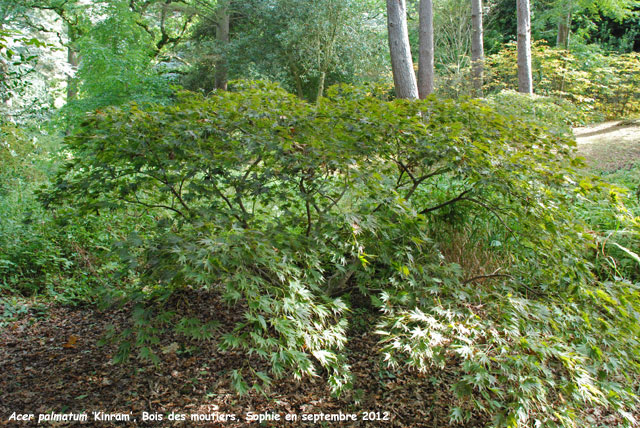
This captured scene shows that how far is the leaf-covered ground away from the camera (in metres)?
2.33

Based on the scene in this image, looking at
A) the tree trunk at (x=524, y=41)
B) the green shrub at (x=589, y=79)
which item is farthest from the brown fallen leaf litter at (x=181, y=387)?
the green shrub at (x=589, y=79)

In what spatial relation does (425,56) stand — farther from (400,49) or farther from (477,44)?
(477,44)

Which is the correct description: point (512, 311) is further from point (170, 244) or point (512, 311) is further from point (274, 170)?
point (170, 244)

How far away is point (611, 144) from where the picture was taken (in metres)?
8.71

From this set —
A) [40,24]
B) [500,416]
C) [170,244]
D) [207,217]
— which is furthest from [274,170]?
[40,24]

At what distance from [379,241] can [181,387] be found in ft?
4.54

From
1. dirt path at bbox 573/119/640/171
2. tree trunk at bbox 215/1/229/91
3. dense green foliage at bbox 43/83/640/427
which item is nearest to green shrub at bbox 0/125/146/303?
dense green foliage at bbox 43/83/640/427

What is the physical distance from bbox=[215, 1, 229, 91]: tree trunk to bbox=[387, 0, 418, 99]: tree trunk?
7.92 meters

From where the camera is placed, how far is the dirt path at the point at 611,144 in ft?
24.3

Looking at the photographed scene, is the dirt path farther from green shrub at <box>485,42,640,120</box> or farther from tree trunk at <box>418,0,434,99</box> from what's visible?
tree trunk at <box>418,0,434,99</box>

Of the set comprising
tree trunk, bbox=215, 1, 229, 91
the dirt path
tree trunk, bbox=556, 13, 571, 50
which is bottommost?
the dirt path

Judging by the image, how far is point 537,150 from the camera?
8.98 feet

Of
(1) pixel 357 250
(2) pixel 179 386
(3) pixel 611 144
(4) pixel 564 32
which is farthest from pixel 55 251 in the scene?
(4) pixel 564 32

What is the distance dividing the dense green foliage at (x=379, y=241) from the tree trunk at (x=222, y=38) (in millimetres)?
11679
